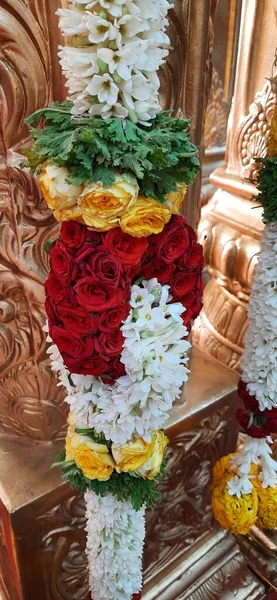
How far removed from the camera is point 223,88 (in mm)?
2352

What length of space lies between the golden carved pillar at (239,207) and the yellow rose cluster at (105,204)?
0.74 meters

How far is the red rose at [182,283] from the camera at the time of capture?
589mm

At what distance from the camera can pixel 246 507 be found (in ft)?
3.28

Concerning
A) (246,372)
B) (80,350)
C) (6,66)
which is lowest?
(246,372)

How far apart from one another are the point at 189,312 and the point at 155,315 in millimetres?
70

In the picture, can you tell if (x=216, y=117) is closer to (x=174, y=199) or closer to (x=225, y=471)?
(x=225, y=471)

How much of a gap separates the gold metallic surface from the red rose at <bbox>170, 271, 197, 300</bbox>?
515 millimetres

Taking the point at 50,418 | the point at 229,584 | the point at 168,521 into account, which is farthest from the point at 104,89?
the point at 229,584

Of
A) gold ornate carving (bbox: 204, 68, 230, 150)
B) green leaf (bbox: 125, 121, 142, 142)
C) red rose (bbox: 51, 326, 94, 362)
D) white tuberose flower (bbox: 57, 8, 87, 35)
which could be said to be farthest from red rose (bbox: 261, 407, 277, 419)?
gold ornate carving (bbox: 204, 68, 230, 150)

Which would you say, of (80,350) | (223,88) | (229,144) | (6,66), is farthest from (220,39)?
(80,350)

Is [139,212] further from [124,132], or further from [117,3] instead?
[117,3]

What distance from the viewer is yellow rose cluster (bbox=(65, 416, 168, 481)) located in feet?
2.10

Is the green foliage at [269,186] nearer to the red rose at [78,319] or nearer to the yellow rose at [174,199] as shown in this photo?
the yellow rose at [174,199]

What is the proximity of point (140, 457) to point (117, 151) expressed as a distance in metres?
0.40
